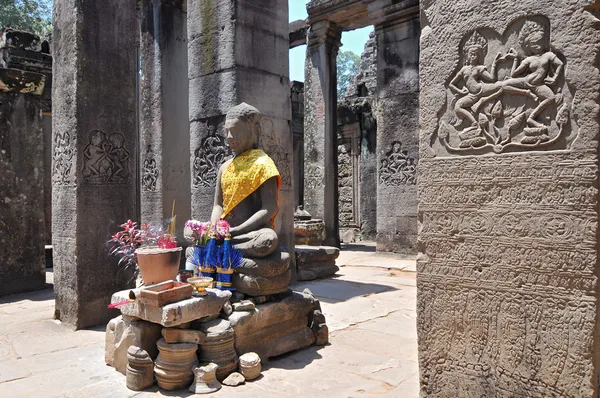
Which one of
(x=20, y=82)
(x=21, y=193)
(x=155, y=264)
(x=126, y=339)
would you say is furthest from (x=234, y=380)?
(x=20, y=82)

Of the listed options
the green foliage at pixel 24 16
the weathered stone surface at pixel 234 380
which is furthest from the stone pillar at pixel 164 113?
the green foliage at pixel 24 16

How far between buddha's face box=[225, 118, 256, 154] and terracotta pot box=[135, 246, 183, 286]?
4.04ft

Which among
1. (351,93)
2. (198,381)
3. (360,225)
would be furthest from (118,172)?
(351,93)

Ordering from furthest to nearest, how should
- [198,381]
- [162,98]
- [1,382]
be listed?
[162,98] → [1,382] → [198,381]

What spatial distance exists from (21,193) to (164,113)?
2.79 m

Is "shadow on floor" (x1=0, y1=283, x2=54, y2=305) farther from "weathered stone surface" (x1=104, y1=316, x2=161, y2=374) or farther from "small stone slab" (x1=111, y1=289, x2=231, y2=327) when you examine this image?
"small stone slab" (x1=111, y1=289, x2=231, y2=327)

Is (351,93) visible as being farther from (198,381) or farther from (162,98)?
(198,381)

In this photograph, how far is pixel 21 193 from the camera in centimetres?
708

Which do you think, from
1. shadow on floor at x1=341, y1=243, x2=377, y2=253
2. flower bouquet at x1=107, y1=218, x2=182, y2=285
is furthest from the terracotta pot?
shadow on floor at x1=341, y1=243, x2=377, y2=253

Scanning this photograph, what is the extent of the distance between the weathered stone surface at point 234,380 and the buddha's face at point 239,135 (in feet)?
6.28

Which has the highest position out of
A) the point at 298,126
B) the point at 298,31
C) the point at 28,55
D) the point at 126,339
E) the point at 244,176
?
the point at 298,31

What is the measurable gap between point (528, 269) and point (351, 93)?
16227mm

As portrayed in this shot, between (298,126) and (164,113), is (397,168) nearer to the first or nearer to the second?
(164,113)

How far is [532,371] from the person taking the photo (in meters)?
2.39
